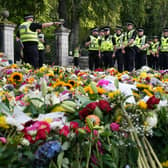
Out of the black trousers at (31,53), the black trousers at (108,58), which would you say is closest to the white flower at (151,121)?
the black trousers at (31,53)

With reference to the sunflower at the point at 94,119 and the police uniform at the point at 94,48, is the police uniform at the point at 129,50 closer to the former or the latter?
the police uniform at the point at 94,48

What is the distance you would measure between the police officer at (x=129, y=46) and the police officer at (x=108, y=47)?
0.41 meters

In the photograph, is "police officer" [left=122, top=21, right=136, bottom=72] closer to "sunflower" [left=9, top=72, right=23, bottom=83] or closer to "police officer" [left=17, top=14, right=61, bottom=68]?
"police officer" [left=17, top=14, right=61, bottom=68]

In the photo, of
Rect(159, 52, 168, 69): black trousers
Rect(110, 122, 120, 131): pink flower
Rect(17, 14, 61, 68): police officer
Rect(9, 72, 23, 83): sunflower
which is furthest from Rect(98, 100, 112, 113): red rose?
Rect(159, 52, 168, 69): black trousers

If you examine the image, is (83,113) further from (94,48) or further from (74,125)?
(94,48)

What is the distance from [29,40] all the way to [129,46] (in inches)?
225

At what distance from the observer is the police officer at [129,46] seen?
588 inches

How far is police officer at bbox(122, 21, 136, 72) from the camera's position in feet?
49.0

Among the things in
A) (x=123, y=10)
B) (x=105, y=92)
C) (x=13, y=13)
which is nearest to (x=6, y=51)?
(x=13, y=13)

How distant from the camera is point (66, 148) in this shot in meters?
1.77

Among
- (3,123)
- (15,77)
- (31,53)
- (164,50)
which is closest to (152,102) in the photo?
(3,123)

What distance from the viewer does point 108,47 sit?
15.4 m

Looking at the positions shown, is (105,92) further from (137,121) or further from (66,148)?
(66,148)

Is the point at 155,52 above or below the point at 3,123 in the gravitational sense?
below
